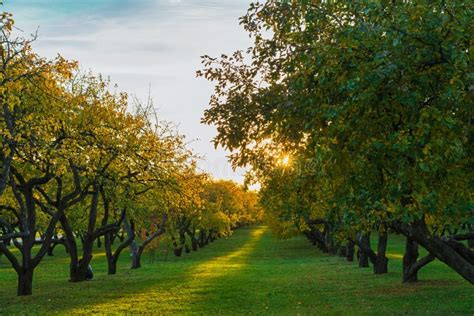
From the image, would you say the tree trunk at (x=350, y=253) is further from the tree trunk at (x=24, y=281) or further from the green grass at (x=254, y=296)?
the tree trunk at (x=24, y=281)

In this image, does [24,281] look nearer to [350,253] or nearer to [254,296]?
[254,296]

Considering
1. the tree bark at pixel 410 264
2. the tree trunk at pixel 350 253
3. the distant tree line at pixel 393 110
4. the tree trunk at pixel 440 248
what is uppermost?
the distant tree line at pixel 393 110

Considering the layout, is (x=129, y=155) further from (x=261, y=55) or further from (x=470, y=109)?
(x=470, y=109)

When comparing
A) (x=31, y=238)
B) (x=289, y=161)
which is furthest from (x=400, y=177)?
(x=31, y=238)

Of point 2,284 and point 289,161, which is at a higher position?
point 289,161

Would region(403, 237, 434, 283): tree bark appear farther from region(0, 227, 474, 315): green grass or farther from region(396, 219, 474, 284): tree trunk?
region(396, 219, 474, 284): tree trunk

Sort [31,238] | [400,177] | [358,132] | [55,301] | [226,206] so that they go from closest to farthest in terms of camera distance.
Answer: [400,177]
[358,132]
[55,301]
[31,238]
[226,206]

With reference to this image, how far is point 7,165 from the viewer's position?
1856cm

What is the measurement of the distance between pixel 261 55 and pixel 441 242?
766 cm

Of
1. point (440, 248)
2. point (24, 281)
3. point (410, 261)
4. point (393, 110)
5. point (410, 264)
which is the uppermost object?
point (393, 110)

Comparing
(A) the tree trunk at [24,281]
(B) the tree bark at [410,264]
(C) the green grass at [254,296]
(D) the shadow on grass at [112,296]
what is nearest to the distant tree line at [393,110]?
(C) the green grass at [254,296]

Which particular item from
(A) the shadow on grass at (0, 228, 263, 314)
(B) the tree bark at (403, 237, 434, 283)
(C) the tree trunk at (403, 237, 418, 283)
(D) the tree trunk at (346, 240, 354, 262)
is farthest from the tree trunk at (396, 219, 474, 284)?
(D) the tree trunk at (346, 240, 354, 262)

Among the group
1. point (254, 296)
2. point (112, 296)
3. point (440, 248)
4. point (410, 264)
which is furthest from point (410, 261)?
point (112, 296)

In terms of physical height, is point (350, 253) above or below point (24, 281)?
below
